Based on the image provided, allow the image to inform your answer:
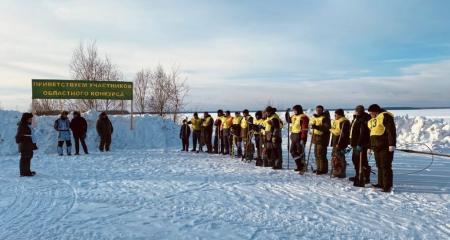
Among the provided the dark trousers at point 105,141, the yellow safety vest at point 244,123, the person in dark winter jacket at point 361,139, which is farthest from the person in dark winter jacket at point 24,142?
the person in dark winter jacket at point 361,139

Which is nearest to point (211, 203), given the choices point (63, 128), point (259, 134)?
point (259, 134)

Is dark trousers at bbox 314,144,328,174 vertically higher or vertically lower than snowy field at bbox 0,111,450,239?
higher

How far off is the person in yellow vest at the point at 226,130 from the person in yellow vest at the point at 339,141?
586 centimetres

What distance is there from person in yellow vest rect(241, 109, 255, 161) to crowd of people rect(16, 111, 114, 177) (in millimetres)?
6265

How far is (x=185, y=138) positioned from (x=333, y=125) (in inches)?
352

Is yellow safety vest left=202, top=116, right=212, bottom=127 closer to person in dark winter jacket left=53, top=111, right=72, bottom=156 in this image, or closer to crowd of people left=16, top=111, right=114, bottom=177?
crowd of people left=16, top=111, right=114, bottom=177

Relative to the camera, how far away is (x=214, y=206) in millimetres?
7328

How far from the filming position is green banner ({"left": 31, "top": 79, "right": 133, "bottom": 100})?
765 inches

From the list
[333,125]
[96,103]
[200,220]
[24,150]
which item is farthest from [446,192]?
[96,103]

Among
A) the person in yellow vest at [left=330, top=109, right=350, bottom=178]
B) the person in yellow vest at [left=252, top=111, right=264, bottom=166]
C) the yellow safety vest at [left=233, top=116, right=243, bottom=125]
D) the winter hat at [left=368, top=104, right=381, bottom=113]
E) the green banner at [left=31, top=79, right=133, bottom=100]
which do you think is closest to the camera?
the winter hat at [left=368, top=104, right=381, bottom=113]

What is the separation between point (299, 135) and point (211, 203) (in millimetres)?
4443

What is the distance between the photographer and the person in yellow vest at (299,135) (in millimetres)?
11077

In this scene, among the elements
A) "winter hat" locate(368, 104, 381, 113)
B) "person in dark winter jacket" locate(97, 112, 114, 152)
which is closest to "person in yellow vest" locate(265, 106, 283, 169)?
"winter hat" locate(368, 104, 381, 113)

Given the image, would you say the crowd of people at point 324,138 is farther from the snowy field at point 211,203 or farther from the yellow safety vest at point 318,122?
the snowy field at point 211,203
